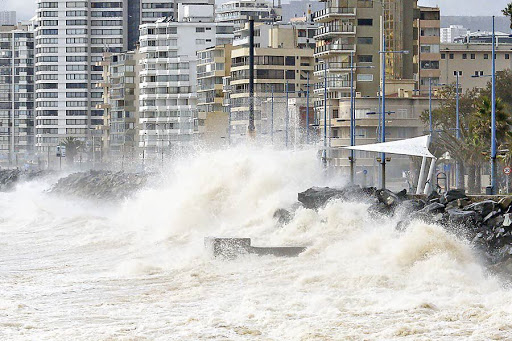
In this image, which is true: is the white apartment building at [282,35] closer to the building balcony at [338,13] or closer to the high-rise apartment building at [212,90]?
the high-rise apartment building at [212,90]

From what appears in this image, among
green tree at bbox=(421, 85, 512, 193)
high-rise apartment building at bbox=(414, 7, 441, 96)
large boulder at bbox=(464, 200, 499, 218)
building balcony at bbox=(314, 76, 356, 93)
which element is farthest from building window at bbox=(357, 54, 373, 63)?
large boulder at bbox=(464, 200, 499, 218)

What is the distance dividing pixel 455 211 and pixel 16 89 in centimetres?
15376

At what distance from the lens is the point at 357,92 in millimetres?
88438

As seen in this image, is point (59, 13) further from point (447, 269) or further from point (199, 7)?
point (447, 269)

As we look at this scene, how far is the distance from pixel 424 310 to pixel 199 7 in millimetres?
122332

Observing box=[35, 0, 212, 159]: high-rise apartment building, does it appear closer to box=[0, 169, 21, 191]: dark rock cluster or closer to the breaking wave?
box=[0, 169, 21, 191]: dark rock cluster

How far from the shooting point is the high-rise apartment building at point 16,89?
175625mm

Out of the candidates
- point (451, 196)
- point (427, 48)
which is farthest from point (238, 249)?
point (427, 48)

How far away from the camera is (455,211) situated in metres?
28.4

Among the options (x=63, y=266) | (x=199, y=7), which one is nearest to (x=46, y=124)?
(x=199, y=7)

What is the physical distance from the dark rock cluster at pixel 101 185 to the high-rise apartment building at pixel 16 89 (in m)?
80.7

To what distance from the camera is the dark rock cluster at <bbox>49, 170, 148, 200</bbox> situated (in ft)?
239

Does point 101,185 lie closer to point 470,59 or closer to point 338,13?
point 338,13

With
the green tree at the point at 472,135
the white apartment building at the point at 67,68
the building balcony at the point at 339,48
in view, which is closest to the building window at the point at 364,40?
the building balcony at the point at 339,48
